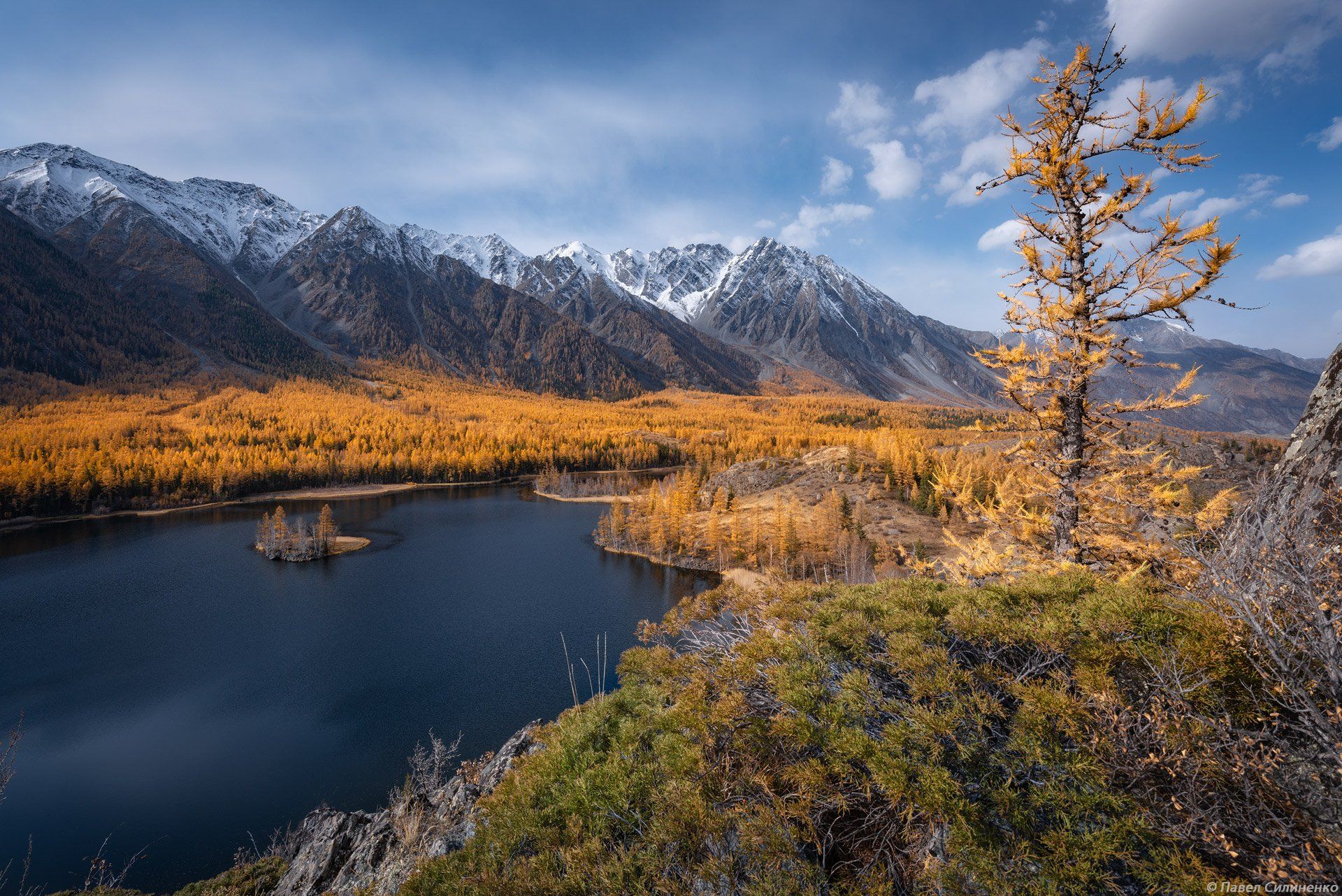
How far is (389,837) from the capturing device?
10.9 metres

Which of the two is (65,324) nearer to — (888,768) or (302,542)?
(302,542)

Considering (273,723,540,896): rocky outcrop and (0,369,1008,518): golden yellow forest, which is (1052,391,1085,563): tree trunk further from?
(0,369,1008,518): golden yellow forest

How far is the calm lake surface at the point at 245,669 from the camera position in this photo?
21.9 metres

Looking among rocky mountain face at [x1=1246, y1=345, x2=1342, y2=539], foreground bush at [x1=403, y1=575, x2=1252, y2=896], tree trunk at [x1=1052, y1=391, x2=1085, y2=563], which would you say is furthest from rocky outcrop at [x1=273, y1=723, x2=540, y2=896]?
rocky mountain face at [x1=1246, y1=345, x2=1342, y2=539]

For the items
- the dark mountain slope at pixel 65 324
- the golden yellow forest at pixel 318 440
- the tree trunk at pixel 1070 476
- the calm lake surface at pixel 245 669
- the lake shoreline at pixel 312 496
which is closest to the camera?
the tree trunk at pixel 1070 476

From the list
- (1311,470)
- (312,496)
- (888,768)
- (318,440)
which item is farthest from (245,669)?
(318,440)

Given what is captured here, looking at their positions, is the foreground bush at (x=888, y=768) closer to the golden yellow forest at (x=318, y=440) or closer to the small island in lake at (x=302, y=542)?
the small island in lake at (x=302, y=542)

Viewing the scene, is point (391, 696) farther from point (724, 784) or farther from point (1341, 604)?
point (1341, 604)

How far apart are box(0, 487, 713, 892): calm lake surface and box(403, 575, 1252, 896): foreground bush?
21020 millimetres

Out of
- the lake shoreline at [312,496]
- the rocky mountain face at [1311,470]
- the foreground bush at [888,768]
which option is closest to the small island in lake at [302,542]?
the lake shoreline at [312,496]

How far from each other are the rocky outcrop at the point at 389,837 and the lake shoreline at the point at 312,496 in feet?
271

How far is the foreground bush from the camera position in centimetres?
434

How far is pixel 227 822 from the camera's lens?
21.2m

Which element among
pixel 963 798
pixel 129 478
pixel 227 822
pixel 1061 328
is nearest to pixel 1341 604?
pixel 963 798
